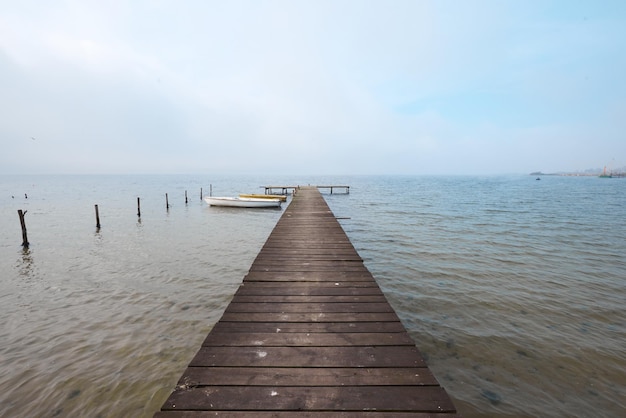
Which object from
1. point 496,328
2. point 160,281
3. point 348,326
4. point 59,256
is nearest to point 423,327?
point 496,328

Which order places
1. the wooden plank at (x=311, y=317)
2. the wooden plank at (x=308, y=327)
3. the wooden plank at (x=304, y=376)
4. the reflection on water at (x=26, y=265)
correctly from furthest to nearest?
the reflection on water at (x=26, y=265)
the wooden plank at (x=311, y=317)
the wooden plank at (x=308, y=327)
the wooden plank at (x=304, y=376)

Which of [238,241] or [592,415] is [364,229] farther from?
[592,415]

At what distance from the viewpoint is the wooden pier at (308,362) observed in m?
2.34

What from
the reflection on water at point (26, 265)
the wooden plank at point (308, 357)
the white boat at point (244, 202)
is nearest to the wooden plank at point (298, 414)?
the wooden plank at point (308, 357)

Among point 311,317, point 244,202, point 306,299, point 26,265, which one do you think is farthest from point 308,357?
point 244,202

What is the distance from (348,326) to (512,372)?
305 cm

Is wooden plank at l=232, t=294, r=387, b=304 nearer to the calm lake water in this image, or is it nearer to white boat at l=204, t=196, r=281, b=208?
the calm lake water

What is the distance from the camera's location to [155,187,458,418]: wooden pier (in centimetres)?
234

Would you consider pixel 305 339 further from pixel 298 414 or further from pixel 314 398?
pixel 298 414

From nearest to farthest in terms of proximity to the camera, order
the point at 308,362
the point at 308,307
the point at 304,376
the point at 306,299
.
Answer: the point at 304,376, the point at 308,362, the point at 308,307, the point at 306,299

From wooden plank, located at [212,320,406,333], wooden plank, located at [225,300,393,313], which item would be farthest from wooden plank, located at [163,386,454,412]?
wooden plank, located at [225,300,393,313]

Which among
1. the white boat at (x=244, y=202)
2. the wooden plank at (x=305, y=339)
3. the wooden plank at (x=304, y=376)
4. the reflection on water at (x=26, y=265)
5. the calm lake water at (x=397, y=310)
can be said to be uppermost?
the wooden plank at (x=304, y=376)

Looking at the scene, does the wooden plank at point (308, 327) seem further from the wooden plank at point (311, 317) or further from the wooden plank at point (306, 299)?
the wooden plank at point (306, 299)

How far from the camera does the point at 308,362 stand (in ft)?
9.62
